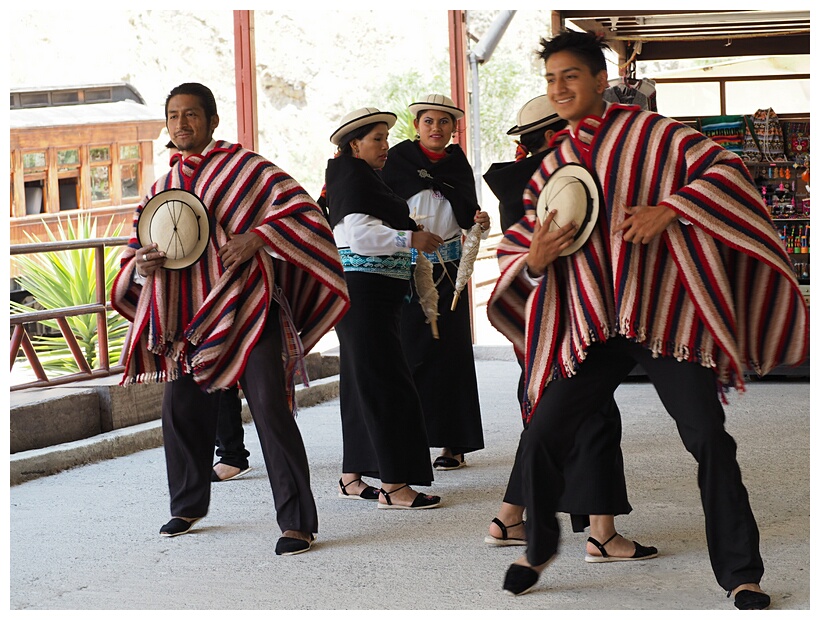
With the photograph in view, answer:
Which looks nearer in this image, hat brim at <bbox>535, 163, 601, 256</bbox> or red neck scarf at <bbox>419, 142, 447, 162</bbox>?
hat brim at <bbox>535, 163, 601, 256</bbox>

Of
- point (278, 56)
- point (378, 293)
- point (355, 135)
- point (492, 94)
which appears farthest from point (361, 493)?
point (278, 56)

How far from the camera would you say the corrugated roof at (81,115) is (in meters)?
13.3

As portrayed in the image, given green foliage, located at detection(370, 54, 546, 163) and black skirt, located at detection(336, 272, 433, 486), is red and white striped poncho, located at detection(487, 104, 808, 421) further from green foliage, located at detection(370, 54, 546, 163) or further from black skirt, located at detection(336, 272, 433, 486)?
green foliage, located at detection(370, 54, 546, 163)

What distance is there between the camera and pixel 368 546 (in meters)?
3.79

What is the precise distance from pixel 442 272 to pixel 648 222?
2.10 m

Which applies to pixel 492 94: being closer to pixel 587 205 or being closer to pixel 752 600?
pixel 587 205

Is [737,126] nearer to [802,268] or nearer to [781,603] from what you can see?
[802,268]

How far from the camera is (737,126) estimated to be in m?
7.59

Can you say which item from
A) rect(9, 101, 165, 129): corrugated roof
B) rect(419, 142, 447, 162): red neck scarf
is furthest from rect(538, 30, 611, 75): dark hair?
rect(9, 101, 165, 129): corrugated roof

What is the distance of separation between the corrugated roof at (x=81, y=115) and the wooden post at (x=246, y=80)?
5.86 meters

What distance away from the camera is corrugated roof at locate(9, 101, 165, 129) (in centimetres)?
1333

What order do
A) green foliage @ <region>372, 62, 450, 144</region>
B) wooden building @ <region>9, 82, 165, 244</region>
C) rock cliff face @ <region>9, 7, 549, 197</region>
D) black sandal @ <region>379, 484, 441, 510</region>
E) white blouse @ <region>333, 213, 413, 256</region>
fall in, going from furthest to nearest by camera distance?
rock cliff face @ <region>9, 7, 549, 197</region> < green foliage @ <region>372, 62, 450, 144</region> < wooden building @ <region>9, 82, 165, 244</region> < black sandal @ <region>379, 484, 441, 510</region> < white blouse @ <region>333, 213, 413, 256</region>

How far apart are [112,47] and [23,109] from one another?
2328 centimetres

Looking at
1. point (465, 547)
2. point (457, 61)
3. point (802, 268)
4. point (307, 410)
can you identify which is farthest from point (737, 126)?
point (465, 547)
